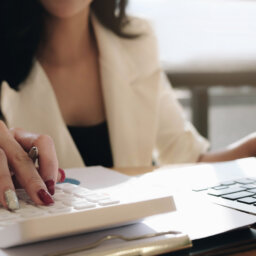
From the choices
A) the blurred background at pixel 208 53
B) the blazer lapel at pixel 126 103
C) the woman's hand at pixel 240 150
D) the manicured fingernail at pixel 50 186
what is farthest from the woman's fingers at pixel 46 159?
the blurred background at pixel 208 53

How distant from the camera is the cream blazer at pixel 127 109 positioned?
99 centimetres

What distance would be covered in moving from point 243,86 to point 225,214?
130 cm

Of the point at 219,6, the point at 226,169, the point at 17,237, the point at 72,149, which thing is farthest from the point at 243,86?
the point at 17,237

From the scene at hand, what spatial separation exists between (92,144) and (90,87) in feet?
0.54

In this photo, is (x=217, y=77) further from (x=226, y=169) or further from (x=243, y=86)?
(x=226, y=169)

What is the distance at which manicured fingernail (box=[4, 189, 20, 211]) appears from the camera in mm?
357

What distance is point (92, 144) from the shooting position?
104 centimetres

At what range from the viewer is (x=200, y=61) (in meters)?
1.57

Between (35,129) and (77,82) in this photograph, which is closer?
(35,129)

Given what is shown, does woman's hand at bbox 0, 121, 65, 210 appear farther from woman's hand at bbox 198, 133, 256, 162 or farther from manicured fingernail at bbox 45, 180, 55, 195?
woman's hand at bbox 198, 133, 256, 162

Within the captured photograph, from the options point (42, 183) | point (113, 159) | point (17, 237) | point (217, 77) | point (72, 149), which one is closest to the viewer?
point (17, 237)

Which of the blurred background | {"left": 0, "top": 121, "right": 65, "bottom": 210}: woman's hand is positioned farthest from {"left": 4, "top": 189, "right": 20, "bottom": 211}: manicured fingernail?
the blurred background

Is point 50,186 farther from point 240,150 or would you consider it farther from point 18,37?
point 18,37

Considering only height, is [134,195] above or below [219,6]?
below
